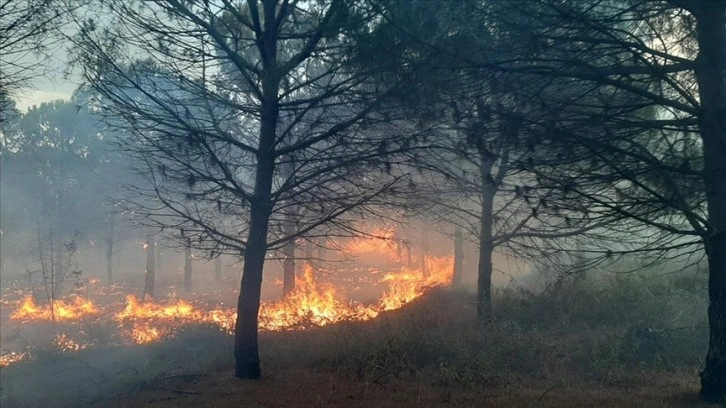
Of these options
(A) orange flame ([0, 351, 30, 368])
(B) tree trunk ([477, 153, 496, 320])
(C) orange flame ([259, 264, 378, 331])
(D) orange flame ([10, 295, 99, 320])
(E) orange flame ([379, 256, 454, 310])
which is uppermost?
(B) tree trunk ([477, 153, 496, 320])

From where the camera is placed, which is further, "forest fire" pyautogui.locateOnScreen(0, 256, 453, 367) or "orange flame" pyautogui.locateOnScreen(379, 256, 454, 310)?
"orange flame" pyautogui.locateOnScreen(379, 256, 454, 310)

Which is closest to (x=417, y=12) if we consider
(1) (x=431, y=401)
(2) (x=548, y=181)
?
(2) (x=548, y=181)

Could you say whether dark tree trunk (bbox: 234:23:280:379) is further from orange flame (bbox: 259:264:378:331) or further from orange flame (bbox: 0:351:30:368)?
orange flame (bbox: 0:351:30:368)

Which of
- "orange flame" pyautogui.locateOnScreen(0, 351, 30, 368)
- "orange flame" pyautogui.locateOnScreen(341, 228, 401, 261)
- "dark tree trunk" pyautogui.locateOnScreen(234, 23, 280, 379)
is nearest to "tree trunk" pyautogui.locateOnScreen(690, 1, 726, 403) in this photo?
"orange flame" pyautogui.locateOnScreen(341, 228, 401, 261)

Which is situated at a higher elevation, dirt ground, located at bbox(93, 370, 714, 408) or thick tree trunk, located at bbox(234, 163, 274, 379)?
thick tree trunk, located at bbox(234, 163, 274, 379)

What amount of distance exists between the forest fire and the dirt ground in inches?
207

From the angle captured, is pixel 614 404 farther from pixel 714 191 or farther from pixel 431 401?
pixel 714 191

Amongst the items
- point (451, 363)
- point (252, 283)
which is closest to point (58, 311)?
point (252, 283)

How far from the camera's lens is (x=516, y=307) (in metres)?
13.3

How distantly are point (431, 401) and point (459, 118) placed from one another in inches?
152

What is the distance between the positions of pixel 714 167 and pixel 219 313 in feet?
59.0

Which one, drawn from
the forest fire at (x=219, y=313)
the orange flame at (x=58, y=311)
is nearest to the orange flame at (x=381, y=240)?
the forest fire at (x=219, y=313)

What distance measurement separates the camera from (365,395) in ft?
23.3

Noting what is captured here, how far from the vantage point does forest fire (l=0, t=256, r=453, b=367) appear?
14.9m
